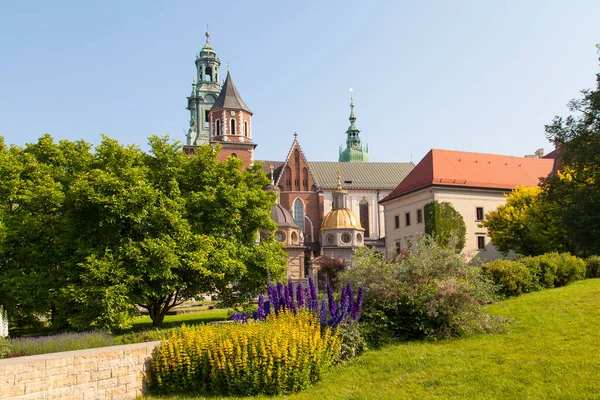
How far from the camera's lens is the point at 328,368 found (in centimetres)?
1101

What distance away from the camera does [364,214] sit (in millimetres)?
73125

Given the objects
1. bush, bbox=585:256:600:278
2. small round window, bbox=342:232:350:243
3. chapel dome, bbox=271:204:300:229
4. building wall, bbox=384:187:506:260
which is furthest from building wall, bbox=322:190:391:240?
bush, bbox=585:256:600:278

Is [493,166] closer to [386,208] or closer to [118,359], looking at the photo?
[386,208]

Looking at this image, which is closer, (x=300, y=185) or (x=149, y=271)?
(x=149, y=271)

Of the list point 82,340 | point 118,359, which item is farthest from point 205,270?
point 118,359

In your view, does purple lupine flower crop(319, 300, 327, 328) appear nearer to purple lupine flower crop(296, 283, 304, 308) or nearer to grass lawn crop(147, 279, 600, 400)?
purple lupine flower crop(296, 283, 304, 308)

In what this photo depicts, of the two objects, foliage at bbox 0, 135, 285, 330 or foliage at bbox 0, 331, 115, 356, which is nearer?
foliage at bbox 0, 331, 115, 356

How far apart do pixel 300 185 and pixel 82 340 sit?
60.1 metres

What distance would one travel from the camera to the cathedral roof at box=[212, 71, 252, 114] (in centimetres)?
6231

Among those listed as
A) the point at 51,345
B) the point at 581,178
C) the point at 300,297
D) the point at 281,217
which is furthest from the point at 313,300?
the point at 281,217

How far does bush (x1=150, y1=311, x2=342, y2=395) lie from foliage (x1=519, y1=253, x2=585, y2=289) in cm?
1082

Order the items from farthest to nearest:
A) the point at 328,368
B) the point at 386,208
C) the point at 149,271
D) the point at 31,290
A: the point at 386,208 < the point at 31,290 < the point at 149,271 < the point at 328,368

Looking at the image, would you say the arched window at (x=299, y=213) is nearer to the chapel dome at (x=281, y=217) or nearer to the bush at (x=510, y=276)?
the chapel dome at (x=281, y=217)

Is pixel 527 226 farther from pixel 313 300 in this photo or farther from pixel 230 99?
pixel 230 99
